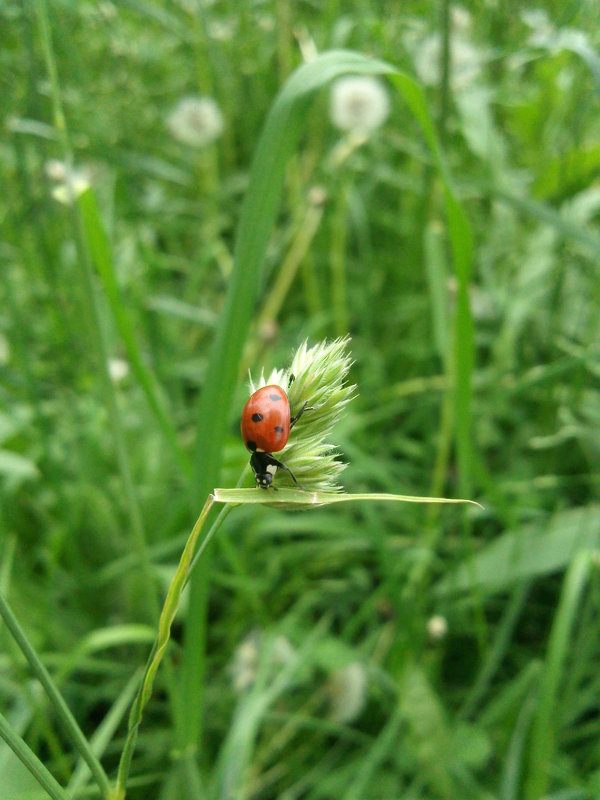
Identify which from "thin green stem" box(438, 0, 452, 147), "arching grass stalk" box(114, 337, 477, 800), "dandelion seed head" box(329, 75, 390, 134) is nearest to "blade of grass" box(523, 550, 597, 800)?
"arching grass stalk" box(114, 337, 477, 800)

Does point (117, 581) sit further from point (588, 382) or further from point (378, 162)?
point (378, 162)

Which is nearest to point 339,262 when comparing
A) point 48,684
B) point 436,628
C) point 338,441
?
point 338,441

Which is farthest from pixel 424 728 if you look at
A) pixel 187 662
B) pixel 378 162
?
pixel 378 162

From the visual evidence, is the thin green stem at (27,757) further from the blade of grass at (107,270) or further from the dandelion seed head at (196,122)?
the dandelion seed head at (196,122)

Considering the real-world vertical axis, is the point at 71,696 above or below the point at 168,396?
below

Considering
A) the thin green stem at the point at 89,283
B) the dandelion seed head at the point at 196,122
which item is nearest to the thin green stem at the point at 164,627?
the thin green stem at the point at 89,283

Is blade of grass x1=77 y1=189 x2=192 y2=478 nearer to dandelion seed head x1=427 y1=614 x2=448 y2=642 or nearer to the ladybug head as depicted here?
the ladybug head
